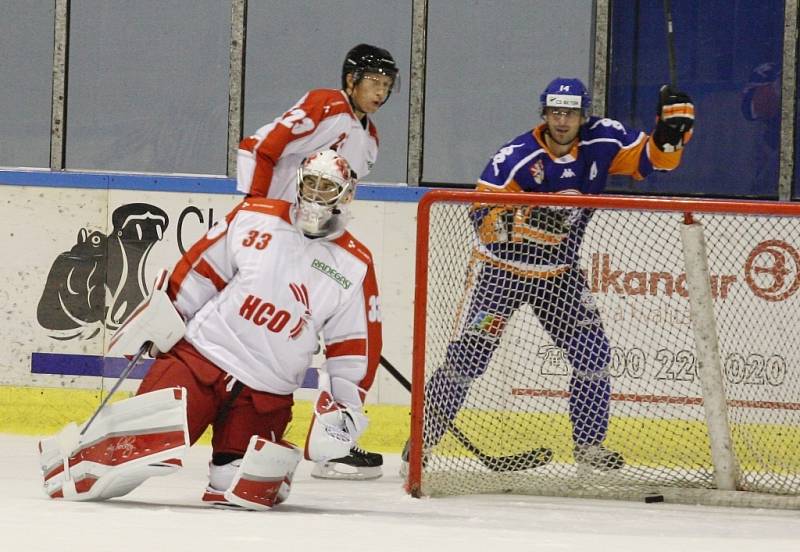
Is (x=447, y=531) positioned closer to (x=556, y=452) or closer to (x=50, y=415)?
(x=556, y=452)

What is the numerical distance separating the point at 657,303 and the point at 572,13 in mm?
1745

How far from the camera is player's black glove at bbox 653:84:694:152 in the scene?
4.30 meters

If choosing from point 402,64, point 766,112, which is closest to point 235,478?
point 402,64

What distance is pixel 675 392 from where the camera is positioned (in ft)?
15.1

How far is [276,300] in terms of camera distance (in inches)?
142

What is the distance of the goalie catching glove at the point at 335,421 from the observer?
357cm

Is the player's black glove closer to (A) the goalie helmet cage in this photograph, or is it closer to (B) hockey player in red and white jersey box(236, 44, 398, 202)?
(A) the goalie helmet cage

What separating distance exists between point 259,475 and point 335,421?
0.22 meters

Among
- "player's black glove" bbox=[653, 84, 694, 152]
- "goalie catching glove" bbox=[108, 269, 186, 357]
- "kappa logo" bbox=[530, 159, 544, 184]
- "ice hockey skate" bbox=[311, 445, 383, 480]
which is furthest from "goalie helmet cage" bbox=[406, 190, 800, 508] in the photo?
"goalie catching glove" bbox=[108, 269, 186, 357]

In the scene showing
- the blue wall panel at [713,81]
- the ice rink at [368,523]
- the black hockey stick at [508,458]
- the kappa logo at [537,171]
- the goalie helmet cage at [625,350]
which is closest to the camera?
the ice rink at [368,523]

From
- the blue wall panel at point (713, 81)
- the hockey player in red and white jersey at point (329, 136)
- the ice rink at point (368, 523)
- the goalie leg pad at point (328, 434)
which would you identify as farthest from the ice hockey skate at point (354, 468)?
the blue wall panel at point (713, 81)

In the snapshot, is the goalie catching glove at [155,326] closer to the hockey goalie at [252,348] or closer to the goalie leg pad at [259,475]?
the hockey goalie at [252,348]

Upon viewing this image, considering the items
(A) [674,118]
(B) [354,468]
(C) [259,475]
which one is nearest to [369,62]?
(A) [674,118]

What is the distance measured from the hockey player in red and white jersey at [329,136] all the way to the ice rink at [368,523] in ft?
2.32
